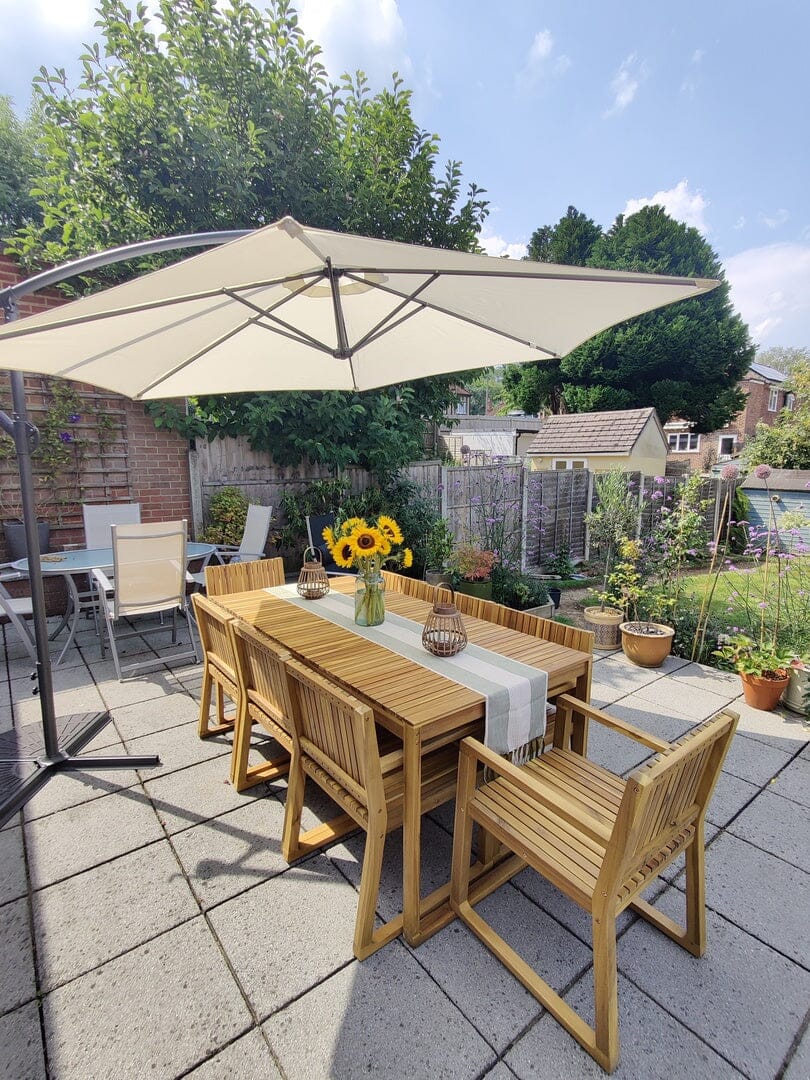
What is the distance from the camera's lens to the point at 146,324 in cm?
222

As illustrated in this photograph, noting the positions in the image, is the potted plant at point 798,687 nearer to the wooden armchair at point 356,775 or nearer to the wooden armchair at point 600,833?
the wooden armchair at point 600,833

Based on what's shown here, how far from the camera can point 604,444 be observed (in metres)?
10.9

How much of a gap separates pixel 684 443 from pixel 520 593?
22756 mm

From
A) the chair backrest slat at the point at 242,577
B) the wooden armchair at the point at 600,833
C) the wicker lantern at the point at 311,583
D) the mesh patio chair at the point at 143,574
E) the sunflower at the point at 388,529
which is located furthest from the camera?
the mesh patio chair at the point at 143,574

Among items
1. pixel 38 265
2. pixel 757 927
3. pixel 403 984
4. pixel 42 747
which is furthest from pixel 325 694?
pixel 38 265

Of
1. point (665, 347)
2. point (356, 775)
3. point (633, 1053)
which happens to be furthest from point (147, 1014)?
point (665, 347)

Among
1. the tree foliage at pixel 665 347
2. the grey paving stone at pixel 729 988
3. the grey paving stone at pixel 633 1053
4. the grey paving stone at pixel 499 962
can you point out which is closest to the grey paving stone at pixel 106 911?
the grey paving stone at pixel 499 962

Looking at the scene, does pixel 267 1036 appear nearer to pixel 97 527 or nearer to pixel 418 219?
pixel 97 527

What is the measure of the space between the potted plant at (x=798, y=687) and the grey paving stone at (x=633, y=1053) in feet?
7.67

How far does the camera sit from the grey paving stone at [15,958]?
1415mm

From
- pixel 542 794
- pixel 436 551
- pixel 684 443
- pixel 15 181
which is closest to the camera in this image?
pixel 542 794

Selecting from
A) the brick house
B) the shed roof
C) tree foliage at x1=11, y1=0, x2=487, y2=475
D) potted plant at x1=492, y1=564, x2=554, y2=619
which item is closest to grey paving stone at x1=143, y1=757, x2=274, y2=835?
potted plant at x1=492, y1=564, x2=554, y2=619

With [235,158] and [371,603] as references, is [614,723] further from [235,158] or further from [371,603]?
[235,158]

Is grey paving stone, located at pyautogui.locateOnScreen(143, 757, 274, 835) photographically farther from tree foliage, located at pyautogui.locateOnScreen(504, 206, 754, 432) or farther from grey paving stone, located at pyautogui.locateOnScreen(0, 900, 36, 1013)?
tree foliage, located at pyautogui.locateOnScreen(504, 206, 754, 432)
